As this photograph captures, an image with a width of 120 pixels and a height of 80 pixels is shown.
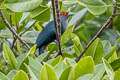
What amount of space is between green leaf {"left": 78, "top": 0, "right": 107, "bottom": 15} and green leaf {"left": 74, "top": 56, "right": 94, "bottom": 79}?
0.48 m

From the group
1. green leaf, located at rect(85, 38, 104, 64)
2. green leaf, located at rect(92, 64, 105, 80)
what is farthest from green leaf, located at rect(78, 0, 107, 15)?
green leaf, located at rect(92, 64, 105, 80)

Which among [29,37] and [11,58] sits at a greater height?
[11,58]

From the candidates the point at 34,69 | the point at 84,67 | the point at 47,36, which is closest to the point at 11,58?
the point at 34,69

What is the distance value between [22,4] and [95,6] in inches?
16.5

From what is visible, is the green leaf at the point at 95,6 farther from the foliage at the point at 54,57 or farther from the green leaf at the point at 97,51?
the green leaf at the point at 97,51

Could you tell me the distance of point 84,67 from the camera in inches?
69.6

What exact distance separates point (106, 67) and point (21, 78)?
1.28 ft

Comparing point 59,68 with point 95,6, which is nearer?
point 59,68

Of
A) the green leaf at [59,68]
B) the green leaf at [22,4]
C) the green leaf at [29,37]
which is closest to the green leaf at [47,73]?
the green leaf at [59,68]

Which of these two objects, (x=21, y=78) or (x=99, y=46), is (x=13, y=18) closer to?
(x=99, y=46)

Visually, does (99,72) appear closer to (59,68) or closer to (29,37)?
(59,68)

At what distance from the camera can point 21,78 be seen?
1.71 metres

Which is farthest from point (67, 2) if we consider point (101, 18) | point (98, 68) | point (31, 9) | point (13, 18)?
point (101, 18)

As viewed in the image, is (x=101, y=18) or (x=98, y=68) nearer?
(x=98, y=68)
